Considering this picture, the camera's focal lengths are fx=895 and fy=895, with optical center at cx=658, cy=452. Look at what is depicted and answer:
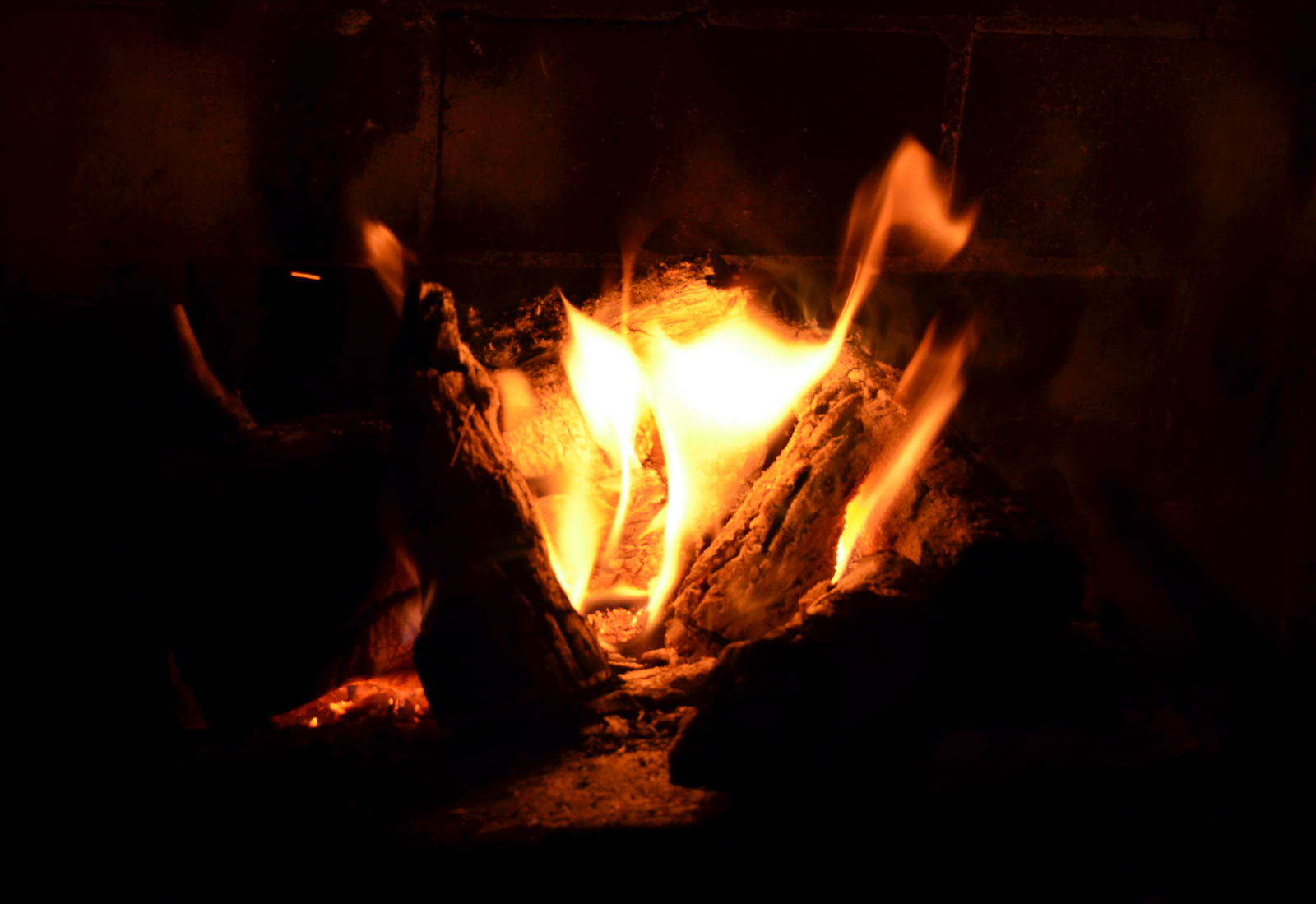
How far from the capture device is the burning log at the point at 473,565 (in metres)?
1.46

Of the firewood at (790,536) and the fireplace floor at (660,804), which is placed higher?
the firewood at (790,536)

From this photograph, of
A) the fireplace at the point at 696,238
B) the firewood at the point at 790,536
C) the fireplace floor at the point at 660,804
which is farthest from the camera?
the fireplace at the point at 696,238

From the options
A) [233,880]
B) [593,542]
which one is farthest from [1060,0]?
[233,880]

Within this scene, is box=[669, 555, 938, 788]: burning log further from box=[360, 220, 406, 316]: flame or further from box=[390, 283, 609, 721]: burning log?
box=[360, 220, 406, 316]: flame

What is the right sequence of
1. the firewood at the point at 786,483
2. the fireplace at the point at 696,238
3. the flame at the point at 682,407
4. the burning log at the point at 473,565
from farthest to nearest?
the fireplace at the point at 696,238 < the flame at the point at 682,407 < the firewood at the point at 786,483 < the burning log at the point at 473,565

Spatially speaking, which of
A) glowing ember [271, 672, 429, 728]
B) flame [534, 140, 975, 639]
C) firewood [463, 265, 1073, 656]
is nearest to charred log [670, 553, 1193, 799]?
firewood [463, 265, 1073, 656]

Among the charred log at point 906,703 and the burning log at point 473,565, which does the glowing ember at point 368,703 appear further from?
the charred log at point 906,703

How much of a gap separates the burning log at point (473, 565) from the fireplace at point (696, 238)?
237 millimetres

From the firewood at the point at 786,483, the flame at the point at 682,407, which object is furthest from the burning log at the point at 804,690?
the flame at the point at 682,407

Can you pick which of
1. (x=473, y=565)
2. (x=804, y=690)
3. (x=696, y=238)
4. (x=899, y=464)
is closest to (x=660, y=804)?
(x=804, y=690)

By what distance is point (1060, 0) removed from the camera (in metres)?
2.15

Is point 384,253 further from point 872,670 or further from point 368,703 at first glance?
point 872,670

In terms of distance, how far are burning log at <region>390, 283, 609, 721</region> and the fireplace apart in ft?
0.78

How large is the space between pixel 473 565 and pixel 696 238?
1.13 m
